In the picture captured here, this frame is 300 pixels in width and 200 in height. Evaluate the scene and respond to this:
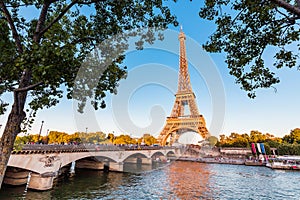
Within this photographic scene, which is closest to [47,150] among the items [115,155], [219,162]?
[115,155]

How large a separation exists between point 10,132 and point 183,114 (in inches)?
2560

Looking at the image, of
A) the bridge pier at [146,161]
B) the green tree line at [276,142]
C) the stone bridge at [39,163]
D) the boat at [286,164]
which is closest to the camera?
the stone bridge at [39,163]

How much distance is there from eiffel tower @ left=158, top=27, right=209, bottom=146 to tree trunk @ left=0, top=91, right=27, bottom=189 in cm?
5446

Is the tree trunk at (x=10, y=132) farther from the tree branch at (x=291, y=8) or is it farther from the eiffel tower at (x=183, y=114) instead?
the eiffel tower at (x=183, y=114)

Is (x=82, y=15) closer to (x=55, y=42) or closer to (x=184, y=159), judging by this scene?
(x=55, y=42)

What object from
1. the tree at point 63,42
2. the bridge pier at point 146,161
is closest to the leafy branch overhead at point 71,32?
the tree at point 63,42

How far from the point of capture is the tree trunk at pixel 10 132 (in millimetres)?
4121

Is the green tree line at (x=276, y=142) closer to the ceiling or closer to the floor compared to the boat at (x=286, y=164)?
closer to the ceiling

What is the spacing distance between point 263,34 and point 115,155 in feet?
88.4

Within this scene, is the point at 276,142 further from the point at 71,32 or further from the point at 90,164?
the point at 71,32

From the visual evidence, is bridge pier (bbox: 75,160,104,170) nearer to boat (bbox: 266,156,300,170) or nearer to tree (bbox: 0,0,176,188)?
tree (bbox: 0,0,176,188)

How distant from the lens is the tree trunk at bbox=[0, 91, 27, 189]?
13.5 ft

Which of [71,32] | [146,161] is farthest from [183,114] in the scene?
[71,32]

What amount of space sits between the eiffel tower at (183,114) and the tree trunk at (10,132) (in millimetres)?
54460
